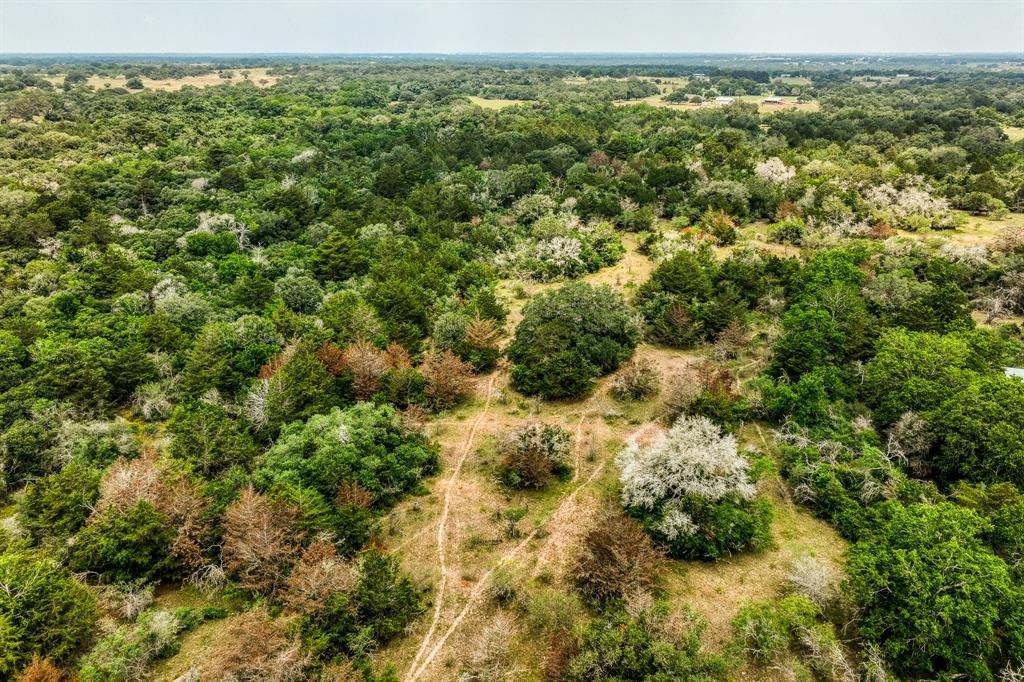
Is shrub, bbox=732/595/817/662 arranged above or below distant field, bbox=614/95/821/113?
below

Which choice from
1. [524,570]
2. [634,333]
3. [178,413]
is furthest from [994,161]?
[178,413]

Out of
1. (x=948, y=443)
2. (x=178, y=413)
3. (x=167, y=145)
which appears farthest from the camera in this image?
(x=167, y=145)

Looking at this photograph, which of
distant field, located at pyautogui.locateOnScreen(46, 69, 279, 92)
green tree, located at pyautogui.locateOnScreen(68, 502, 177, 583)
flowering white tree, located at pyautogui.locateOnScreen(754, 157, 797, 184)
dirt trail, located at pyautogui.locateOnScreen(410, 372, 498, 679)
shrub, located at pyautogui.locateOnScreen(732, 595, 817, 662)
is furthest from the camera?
distant field, located at pyautogui.locateOnScreen(46, 69, 279, 92)

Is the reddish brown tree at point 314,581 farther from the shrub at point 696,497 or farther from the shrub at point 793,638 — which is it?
the shrub at point 793,638

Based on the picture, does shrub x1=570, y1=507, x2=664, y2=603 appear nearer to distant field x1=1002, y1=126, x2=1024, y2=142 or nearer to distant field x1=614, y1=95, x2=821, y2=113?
distant field x1=1002, y1=126, x2=1024, y2=142

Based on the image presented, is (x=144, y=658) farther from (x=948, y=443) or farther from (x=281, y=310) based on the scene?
(x=948, y=443)

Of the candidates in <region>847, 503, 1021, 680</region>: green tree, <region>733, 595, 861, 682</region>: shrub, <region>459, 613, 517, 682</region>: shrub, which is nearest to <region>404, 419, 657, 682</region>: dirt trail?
<region>459, 613, 517, 682</region>: shrub

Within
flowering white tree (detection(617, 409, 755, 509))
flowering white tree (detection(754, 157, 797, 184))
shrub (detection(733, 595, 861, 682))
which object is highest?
flowering white tree (detection(754, 157, 797, 184))

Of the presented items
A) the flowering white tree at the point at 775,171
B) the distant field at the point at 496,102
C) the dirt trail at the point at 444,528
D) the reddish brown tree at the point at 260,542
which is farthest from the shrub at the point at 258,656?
the distant field at the point at 496,102
